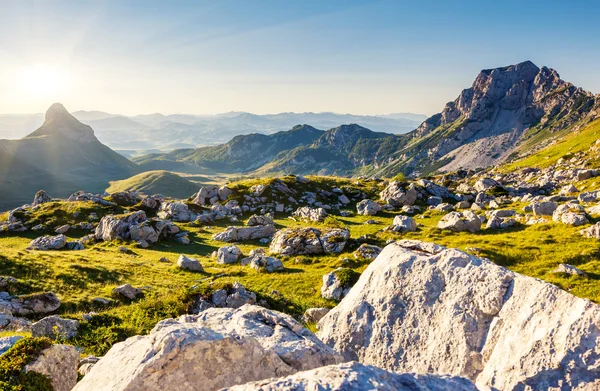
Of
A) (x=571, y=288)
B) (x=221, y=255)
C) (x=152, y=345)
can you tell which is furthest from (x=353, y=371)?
(x=221, y=255)

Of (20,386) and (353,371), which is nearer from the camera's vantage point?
(353,371)

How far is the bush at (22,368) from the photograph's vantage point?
1001cm

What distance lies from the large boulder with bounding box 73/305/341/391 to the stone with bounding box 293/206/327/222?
225 ft

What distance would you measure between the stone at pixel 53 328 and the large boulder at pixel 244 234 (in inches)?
1709

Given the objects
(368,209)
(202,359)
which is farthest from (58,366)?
Answer: (368,209)

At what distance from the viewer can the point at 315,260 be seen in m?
46.9

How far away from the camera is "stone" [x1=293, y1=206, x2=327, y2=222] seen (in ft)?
260

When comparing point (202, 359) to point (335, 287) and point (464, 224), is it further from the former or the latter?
point (464, 224)

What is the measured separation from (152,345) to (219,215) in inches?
3078

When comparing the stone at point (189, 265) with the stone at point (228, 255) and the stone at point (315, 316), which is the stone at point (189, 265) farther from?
the stone at point (315, 316)

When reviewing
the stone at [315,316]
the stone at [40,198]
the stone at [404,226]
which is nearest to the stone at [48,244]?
the stone at [40,198]

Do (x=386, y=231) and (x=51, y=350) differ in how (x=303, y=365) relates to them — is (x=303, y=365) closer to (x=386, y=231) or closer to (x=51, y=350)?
(x=51, y=350)

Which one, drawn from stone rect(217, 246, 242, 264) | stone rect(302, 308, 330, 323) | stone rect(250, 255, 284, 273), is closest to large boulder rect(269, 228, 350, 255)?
stone rect(217, 246, 242, 264)

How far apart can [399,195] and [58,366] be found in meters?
92.5
